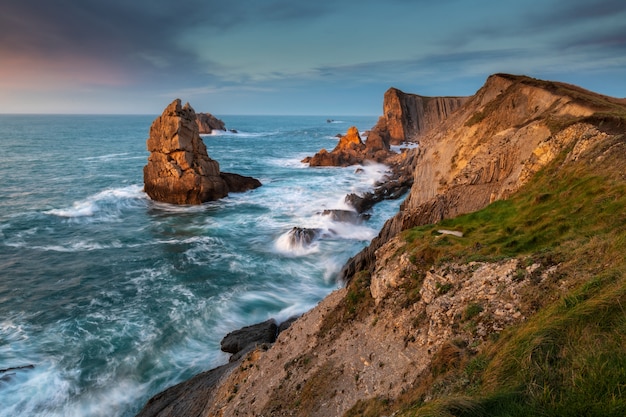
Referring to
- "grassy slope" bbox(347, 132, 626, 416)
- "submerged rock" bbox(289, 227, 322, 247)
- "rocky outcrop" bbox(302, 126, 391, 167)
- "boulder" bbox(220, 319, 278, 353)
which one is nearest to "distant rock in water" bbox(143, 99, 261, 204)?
"submerged rock" bbox(289, 227, 322, 247)

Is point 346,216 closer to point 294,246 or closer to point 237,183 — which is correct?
point 294,246

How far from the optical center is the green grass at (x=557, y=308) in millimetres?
5289

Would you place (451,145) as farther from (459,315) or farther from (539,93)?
(459,315)

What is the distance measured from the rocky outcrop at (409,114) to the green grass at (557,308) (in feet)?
308

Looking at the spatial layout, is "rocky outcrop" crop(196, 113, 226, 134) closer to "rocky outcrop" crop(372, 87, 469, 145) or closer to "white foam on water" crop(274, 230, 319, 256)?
"rocky outcrop" crop(372, 87, 469, 145)

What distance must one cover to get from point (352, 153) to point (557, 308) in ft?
240

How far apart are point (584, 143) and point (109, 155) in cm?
9869

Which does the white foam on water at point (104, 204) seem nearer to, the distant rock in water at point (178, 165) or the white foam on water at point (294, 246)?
the distant rock in water at point (178, 165)

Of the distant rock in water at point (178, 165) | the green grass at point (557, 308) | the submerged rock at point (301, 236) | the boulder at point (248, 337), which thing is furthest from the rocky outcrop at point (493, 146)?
the distant rock in water at point (178, 165)

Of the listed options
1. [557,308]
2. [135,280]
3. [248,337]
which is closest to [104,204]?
[135,280]

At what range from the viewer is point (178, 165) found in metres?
47.8

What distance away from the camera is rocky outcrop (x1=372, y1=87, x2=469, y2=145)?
360 ft

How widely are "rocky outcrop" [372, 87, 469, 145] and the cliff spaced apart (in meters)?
90.7

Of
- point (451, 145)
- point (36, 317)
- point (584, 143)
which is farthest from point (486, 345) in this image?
point (36, 317)
